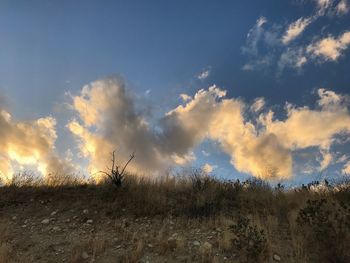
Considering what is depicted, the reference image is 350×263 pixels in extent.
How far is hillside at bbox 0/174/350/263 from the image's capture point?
10.2 meters

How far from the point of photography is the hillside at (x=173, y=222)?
10188mm

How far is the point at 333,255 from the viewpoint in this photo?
9.70 metres

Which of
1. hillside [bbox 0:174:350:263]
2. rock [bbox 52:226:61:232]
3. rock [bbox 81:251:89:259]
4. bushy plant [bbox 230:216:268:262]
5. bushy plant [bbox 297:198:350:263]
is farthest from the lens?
rock [bbox 52:226:61:232]

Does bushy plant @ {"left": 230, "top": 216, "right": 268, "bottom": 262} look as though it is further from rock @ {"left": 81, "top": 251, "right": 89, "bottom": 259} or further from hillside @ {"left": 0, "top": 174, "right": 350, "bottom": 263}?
rock @ {"left": 81, "top": 251, "right": 89, "bottom": 259}

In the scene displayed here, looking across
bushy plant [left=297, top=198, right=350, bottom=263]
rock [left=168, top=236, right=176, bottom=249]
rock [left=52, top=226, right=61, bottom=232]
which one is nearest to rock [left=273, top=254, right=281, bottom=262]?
bushy plant [left=297, top=198, right=350, bottom=263]

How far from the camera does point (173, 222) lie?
471 inches

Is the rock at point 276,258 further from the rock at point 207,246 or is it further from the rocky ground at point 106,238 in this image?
the rock at point 207,246

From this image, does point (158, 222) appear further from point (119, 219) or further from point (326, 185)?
point (326, 185)

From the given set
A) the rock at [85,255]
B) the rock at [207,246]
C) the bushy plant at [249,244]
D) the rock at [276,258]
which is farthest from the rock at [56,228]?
the rock at [276,258]

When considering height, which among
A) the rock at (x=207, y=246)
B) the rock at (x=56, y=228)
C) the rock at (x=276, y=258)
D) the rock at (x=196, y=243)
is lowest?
the rock at (x=276, y=258)

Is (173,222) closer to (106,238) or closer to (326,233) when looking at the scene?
(106,238)

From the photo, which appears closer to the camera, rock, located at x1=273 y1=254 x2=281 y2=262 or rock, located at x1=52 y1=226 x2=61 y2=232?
rock, located at x1=273 y1=254 x2=281 y2=262

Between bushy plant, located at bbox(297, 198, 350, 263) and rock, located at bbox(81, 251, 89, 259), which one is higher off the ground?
bushy plant, located at bbox(297, 198, 350, 263)

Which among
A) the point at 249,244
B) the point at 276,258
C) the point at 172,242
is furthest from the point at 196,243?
the point at 276,258
